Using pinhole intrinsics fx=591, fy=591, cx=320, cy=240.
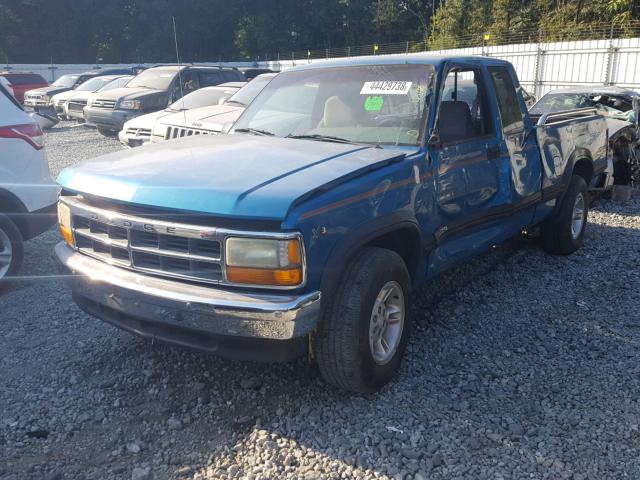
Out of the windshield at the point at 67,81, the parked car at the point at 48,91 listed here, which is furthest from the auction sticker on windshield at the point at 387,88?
the windshield at the point at 67,81

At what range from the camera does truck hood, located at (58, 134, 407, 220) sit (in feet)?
9.30

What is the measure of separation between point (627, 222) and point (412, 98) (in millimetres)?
4755

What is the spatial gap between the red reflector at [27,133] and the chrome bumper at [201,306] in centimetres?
254

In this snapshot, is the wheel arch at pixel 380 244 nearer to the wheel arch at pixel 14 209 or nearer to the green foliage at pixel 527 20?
the wheel arch at pixel 14 209

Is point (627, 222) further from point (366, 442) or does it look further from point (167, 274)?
point (167, 274)

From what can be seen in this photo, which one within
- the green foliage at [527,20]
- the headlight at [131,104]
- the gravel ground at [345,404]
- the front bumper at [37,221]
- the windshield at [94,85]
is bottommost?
the gravel ground at [345,404]

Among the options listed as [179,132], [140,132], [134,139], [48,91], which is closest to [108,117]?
[134,139]

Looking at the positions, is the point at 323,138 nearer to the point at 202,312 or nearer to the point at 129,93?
the point at 202,312

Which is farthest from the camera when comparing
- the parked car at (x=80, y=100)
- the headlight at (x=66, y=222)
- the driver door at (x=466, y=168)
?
the parked car at (x=80, y=100)

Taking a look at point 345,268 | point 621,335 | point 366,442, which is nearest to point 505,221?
point 621,335

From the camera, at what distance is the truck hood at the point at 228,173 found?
2.84m

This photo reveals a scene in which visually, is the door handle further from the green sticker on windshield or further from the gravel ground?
the gravel ground

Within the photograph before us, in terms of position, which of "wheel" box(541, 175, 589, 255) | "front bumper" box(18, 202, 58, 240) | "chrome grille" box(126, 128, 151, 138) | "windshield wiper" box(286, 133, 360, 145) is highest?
"windshield wiper" box(286, 133, 360, 145)

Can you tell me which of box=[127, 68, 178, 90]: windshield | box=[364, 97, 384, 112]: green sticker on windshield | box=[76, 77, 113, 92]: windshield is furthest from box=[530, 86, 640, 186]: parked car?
box=[76, 77, 113, 92]: windshield
